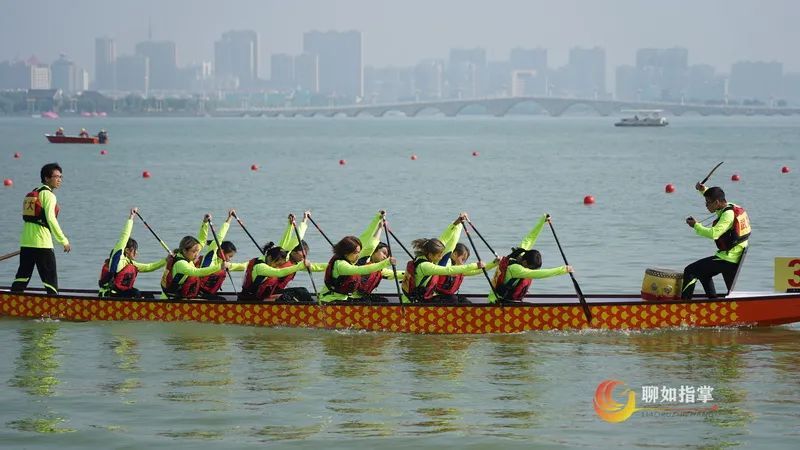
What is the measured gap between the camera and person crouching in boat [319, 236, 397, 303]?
16.9 meters

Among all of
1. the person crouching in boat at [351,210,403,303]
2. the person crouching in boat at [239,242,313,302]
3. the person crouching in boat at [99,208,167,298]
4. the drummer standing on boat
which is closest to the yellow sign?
the drummer standing on boat

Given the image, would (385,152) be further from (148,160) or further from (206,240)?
(206,240)

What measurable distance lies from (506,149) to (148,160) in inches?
1198

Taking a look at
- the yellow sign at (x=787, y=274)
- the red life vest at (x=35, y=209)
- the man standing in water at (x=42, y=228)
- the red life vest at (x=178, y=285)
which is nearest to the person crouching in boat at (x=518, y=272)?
the yellow sign at (x=787, y=274)

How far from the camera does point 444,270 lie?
16.7m

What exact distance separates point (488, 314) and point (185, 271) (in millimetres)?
3753

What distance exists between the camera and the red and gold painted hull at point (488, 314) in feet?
55.4

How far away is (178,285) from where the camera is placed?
17562mm

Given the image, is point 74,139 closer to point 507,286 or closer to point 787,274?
point 507,286

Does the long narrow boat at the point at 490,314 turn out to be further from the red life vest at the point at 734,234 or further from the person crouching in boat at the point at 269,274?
the red life vest at the point at 734,234

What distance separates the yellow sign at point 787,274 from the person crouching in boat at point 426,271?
12.4ft

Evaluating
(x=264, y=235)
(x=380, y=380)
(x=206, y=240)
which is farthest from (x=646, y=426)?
(x=264, y=235)

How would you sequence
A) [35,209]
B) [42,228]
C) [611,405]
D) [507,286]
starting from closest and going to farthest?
[611,405] < [507,286] < [35,209] < [42,228]

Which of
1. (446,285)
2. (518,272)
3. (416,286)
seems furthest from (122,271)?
(518,272)
